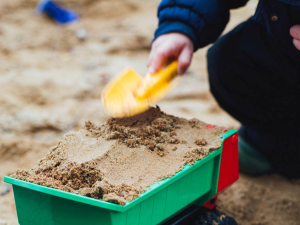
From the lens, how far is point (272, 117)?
49.0 inches

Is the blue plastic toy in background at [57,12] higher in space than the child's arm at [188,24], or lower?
lower

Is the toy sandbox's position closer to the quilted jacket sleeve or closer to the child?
the child

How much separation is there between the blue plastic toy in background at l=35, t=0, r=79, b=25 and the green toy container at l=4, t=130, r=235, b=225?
2.21 m

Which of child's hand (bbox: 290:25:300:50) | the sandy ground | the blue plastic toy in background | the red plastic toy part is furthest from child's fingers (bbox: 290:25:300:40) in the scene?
the blue plastic toy in background

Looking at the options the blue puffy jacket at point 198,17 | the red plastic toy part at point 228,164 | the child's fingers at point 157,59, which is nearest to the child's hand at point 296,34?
the blue puffy jacket at point 198,17

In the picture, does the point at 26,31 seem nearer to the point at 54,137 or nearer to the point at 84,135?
the point at 54,137

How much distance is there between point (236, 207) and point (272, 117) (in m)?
0.37

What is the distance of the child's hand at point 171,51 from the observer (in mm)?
1194

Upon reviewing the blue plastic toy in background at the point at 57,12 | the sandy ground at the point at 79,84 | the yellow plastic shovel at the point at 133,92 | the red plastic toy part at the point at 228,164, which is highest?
the yellow plastic shovel at the point at 133,92

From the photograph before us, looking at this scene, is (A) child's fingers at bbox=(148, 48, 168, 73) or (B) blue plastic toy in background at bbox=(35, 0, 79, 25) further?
(B) blue plastic toy in background at bbox=(35, 0, 79, 25)

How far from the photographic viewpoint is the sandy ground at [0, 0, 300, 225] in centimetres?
127

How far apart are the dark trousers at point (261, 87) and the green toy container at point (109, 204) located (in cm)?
43

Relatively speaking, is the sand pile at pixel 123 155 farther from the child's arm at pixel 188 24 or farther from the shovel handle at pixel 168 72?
the child's arm at pixel 188 24

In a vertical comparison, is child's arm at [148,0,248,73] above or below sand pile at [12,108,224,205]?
above
